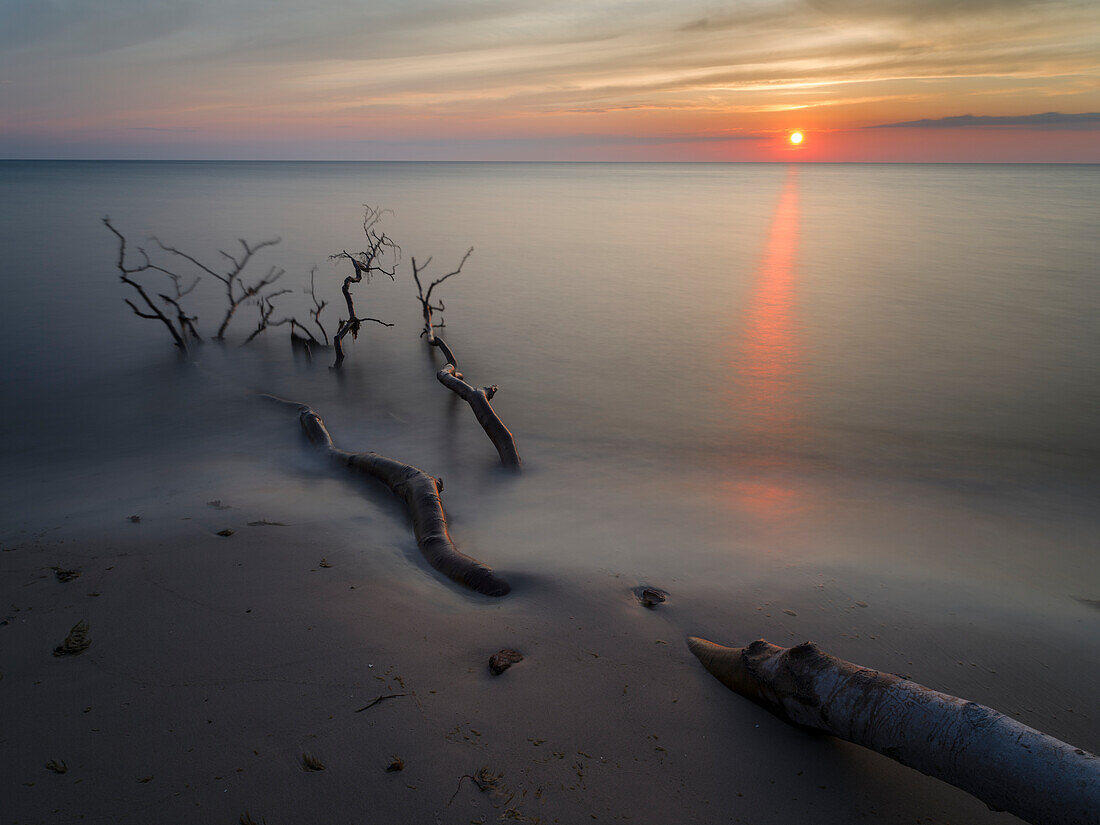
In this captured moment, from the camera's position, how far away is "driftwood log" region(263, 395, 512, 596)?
6281 millimetres

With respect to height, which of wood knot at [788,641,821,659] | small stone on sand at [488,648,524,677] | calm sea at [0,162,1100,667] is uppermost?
wood knot at [788,641,821,659]

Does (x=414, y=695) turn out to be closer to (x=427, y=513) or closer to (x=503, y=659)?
(x=503, y=659)

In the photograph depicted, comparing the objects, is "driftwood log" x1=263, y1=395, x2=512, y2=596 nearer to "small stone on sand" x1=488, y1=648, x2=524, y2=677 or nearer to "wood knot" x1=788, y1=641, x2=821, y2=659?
"small stone on sand" x1=488, y1=648, x2=524, y2=677

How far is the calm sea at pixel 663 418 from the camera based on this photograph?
775cm

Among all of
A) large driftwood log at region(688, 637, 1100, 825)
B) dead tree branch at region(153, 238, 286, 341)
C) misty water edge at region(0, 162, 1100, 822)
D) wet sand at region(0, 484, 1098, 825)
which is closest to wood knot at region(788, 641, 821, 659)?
large driftwood log at region(688, 637, 1100, 825)

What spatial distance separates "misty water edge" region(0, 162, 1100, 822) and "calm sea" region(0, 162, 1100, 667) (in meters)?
0.07

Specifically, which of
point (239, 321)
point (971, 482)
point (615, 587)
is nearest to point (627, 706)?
point (615, 587)

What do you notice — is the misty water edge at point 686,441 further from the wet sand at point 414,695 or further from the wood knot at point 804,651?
the wood knot at point 804,651

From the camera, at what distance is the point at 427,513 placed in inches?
299

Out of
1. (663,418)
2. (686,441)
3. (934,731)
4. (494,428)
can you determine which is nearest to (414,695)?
(934,731)

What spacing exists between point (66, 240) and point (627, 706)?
46736mm

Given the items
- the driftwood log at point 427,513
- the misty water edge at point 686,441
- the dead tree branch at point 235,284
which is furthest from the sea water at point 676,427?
the dead tree branch at point 235,284

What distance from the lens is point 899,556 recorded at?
7738 mm

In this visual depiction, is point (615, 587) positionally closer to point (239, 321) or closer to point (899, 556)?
point (899, 556)
